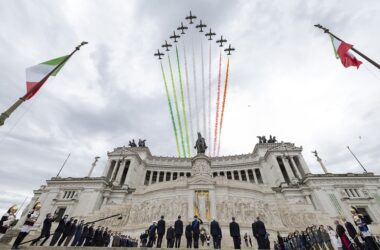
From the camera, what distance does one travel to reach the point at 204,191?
23391 millimetres

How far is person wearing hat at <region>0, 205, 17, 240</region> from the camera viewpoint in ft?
29.5

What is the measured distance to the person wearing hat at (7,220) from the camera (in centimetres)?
900

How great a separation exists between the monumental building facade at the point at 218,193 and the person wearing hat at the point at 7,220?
14.6 metres

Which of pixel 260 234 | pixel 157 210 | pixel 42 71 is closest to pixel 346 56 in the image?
pixel 260 234

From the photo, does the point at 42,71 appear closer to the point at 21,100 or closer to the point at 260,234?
the point at 21,100

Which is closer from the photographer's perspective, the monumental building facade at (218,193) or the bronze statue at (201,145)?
the monumental building facade at (218,193)

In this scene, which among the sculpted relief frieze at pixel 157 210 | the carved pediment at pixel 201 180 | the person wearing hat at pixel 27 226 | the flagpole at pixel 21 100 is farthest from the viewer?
the carved pediment at pixel 201 180

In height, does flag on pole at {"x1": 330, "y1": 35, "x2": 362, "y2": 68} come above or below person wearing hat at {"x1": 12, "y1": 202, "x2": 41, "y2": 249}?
above

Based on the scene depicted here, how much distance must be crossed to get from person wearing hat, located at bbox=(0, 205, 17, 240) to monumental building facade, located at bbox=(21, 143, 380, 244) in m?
14.6

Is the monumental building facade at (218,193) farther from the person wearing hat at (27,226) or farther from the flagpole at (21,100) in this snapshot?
the flagpole at (21,100)

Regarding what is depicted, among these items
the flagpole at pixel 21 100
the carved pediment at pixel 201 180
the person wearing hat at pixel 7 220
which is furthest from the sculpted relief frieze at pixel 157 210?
the flagpole at pixel 21 100

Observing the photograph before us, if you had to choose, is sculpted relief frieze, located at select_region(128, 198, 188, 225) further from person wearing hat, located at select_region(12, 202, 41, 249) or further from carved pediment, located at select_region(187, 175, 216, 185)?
person wearing hat, located at select_region(12, 202, 41, 249)

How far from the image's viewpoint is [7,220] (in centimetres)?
914

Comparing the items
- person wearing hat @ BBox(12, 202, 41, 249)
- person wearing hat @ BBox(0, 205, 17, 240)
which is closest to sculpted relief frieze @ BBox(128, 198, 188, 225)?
person wearing hat @ BBox(12, 202, 41, 249)
